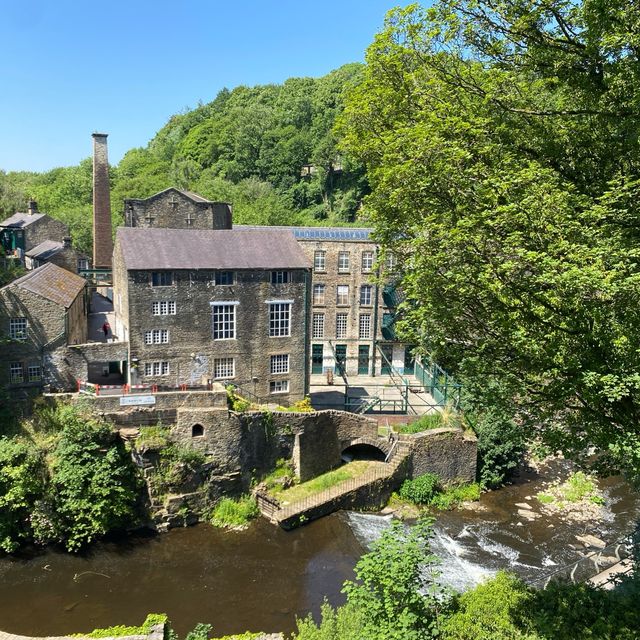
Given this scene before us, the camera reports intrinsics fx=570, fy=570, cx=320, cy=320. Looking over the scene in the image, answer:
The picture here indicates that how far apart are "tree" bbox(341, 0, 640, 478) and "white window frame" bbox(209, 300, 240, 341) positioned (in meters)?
18.0

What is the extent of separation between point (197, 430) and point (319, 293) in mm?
18170

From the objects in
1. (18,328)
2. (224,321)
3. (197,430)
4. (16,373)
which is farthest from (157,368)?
(18,328)

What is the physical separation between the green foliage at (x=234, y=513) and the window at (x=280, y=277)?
13.2m

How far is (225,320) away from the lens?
3509 centimetres

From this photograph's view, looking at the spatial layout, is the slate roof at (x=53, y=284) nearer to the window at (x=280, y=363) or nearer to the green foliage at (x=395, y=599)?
the window at (x=280, y=363)

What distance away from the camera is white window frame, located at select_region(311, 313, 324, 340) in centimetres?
4575

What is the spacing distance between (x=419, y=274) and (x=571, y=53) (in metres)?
6.56

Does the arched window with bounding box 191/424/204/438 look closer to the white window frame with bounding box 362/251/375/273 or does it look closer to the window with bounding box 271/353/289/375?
the window with bounding box 271/353/289/375

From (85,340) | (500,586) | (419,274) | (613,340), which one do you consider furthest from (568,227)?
(85,340)

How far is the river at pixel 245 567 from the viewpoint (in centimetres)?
2294

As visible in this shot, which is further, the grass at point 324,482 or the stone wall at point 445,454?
the stone wall at point 445,454

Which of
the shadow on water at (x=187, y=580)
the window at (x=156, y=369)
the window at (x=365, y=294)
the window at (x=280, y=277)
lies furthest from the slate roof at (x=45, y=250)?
the shadow on water at (x=187, y=580)

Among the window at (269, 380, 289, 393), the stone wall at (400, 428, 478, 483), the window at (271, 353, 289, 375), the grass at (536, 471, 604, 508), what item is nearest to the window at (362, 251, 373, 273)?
the window at (271, 353, 289, 375)

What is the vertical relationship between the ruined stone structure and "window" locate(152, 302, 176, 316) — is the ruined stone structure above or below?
above
